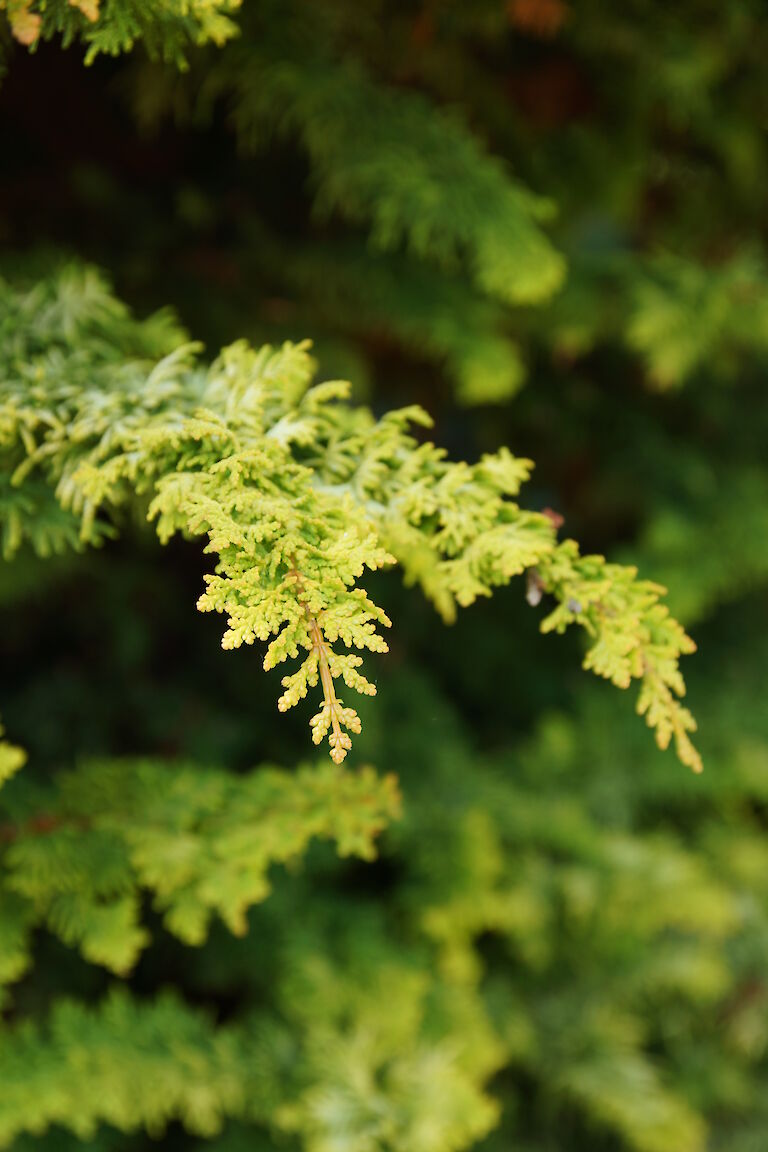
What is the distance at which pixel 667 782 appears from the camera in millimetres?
1753

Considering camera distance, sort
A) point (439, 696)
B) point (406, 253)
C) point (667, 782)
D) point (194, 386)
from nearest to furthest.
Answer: point (194, 386), point (406, 253), point (667, 782), point (439, 696)

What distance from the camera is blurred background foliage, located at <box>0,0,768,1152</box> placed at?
3.93 feet

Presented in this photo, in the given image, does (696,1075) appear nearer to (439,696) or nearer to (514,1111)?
(514,1111)

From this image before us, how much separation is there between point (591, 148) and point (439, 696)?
45.0 inches

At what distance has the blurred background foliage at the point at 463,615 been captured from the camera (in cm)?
120

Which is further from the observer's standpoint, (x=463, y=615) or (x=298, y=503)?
(x=463, y=615)

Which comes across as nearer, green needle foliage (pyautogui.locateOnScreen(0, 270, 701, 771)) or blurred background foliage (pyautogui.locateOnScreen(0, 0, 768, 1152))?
green needle foliage (pyautogui.locateOnScreen(0, 270, 701, 771))

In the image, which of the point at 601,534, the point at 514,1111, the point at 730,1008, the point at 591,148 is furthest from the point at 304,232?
the point at 730,1008

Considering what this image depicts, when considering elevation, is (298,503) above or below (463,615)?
below

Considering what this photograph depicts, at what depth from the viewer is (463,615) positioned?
2.02 m

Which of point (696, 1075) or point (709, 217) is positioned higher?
point (709, 217)

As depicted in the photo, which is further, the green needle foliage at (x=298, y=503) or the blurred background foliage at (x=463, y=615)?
the blurred background foliage at (x=463, y=615)

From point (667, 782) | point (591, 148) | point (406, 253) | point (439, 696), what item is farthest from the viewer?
point (439, 696)

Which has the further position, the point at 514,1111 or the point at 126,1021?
the point at 514,1111
